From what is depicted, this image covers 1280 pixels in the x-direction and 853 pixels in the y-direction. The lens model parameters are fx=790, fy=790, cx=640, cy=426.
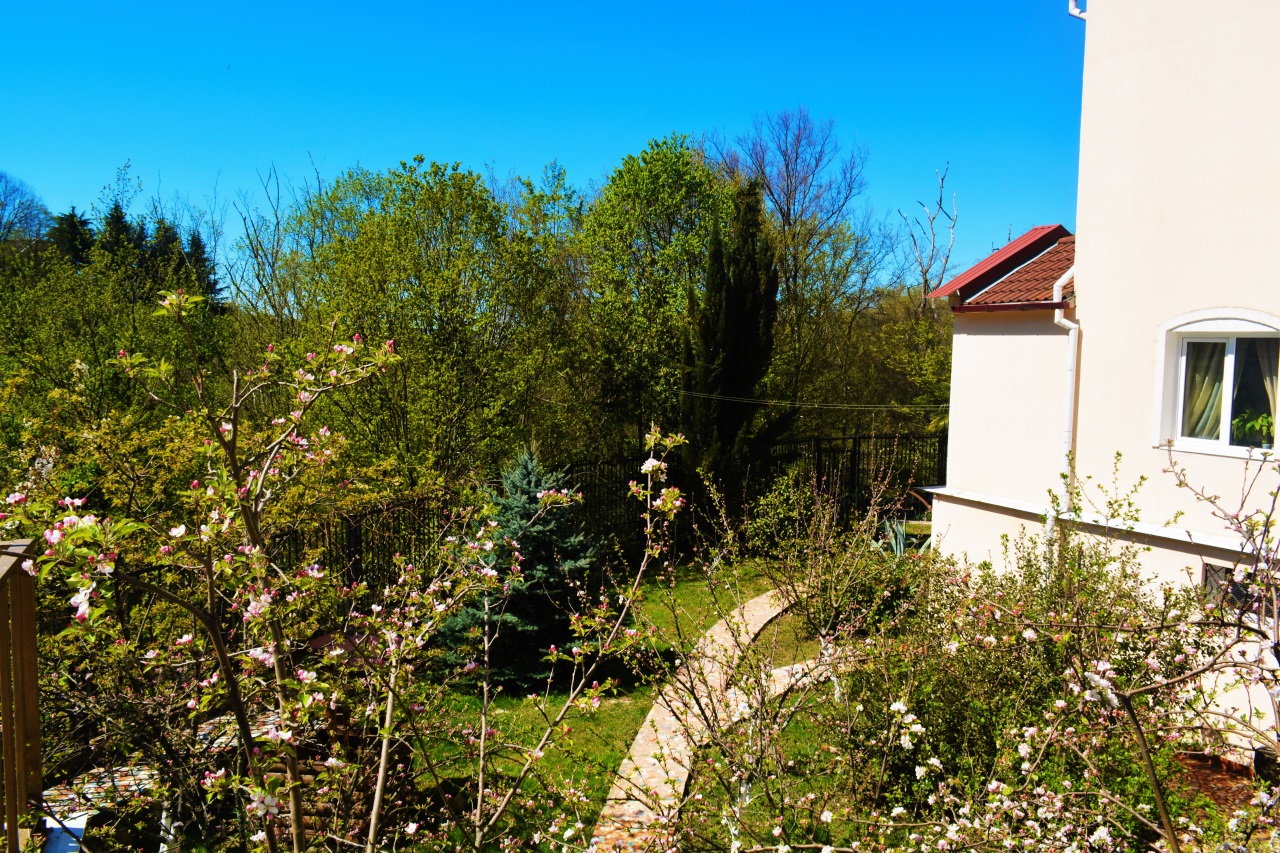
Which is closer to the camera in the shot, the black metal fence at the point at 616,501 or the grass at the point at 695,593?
the black metal fence at the point at 616,501

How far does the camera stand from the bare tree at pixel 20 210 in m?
26.9

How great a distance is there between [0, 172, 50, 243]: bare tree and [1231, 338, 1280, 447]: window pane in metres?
32.7

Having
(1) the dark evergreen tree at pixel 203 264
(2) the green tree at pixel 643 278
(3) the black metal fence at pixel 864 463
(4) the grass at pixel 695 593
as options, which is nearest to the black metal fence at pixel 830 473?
(3) the black metal fence at pixel 864 463

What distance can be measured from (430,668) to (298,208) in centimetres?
1494

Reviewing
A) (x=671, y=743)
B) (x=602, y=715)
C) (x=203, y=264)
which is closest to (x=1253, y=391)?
(x=671, y=743)

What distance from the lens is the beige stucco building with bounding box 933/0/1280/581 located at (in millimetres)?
6957

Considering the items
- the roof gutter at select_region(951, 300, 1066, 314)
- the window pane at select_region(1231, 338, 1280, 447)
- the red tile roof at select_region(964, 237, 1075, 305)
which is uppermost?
the red tile roof at select_region(964, 237, 1075, 305)

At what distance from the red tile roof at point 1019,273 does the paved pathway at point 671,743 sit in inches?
184

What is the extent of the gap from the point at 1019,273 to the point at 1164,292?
2741 mm

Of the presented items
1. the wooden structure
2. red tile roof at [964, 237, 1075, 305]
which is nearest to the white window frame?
red tile roof at [964, 237, 1075, 305]

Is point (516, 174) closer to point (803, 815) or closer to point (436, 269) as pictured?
point (436, 269)

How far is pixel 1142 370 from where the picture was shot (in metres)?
7.85

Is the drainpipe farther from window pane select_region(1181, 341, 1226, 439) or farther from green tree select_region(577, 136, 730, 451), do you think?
green tree select_region(577, 136, 730, 451)

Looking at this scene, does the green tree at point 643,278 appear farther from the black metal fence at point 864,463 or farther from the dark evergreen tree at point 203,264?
the dark evergreen tree at point 203,264
